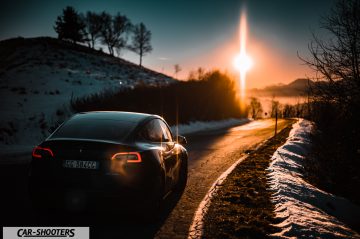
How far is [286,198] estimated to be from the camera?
6.02 m

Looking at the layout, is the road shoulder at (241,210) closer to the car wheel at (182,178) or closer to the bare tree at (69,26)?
the car wheel at (182,178)

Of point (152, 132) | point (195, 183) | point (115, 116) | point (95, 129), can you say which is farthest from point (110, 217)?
point (195, 183)

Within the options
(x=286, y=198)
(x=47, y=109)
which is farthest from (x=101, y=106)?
(x=286, y=198)

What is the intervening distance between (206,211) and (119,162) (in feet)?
6.52

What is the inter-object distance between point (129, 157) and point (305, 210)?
3307 mm

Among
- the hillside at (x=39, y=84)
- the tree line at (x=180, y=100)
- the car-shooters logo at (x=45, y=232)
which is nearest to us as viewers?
the car-shooters logo at (x=45, y=232)

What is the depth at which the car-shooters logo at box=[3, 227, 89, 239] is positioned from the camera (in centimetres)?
393

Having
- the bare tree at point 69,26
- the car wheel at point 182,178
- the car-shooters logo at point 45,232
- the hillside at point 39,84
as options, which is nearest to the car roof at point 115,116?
the car wheel at point 182,178

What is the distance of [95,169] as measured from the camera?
3.96 m

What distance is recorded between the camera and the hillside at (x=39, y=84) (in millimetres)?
15228

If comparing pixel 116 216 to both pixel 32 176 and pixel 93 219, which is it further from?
pixel 32 176

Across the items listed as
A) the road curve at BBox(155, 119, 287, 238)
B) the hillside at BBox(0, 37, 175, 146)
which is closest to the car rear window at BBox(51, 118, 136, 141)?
the road curve at BBox(155, 119, 287, 238)

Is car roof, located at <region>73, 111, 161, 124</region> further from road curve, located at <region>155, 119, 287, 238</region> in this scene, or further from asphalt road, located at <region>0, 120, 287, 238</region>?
road curve, located at <region>155, 119, 287, 238</region>

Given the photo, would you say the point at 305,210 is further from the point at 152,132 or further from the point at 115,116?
the point at 115,116
